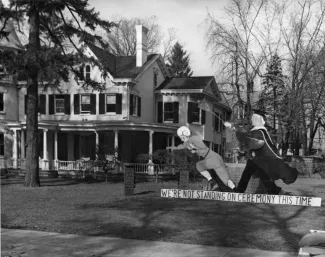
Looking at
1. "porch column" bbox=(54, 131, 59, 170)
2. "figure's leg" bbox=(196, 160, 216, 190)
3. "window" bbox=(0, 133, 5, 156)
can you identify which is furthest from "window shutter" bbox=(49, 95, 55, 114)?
"figure's leg" bbox=(196, 160, 216, 190)

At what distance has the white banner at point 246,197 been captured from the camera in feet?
44.1

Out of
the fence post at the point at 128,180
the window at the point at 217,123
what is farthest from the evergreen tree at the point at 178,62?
the fence post at the point at 128,180

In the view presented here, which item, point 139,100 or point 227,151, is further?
point 227,151

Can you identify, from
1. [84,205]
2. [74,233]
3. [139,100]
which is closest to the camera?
[74,233]

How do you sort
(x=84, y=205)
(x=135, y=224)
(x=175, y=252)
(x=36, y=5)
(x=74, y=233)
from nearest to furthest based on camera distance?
1. (x=175, y=252)
2. (x=74, y=233)
3. (x=135, y=224)
4. (x=84, y=205)
5. (x=36, y=5)

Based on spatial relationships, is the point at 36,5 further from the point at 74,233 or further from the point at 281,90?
the point at 281,90

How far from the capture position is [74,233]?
955 cm

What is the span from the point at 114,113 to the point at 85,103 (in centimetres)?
234

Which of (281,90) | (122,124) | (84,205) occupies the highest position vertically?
(281,90)

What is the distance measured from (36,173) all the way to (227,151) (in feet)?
74.1

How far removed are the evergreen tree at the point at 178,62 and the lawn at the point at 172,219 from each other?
175 ft

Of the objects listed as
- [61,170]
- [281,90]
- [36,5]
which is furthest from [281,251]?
[281,90]

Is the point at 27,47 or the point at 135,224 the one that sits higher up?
the point at 27,47

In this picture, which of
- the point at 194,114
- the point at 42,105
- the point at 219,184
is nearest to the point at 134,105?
the point at 194,114
